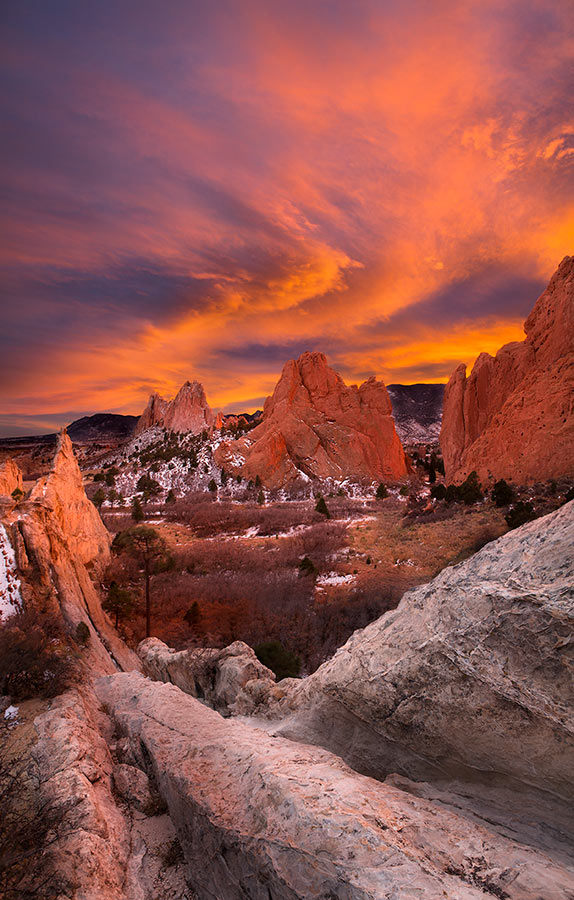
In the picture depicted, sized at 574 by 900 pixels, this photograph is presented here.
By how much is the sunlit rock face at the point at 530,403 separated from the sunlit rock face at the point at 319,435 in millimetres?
44075

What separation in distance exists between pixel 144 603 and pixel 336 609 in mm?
12146

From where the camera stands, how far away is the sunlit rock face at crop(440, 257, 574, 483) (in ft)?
125

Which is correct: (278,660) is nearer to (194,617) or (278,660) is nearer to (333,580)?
(194,617)

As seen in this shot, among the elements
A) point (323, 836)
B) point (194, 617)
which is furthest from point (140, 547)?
point (323, 836)

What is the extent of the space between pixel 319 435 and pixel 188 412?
74.1 m

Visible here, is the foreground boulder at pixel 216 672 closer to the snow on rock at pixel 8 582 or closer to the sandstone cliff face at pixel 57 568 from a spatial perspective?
the sandstone cliff face at pixel 57 568

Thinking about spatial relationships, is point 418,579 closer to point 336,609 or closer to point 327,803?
point 336,609

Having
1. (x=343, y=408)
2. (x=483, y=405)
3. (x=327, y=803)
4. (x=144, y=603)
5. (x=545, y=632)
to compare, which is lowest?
(x=144, y=603)

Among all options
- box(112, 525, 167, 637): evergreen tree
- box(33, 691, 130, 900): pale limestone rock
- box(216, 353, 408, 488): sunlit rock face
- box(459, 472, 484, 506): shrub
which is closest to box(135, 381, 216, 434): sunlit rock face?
box(216, 353, 408, 488): sunlit rock face

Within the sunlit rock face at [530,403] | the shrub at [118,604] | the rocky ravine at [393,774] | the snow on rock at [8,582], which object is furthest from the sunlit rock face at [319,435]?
the rocky ravine at [393,774]

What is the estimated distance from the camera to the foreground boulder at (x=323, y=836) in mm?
2959

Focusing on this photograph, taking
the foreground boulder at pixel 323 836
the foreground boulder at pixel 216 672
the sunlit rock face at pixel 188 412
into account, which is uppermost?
the sunlit rock face at pixel 188 412

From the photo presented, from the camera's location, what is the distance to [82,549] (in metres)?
25.4

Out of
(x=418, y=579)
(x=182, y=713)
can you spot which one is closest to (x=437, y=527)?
(x=418, y=579)
